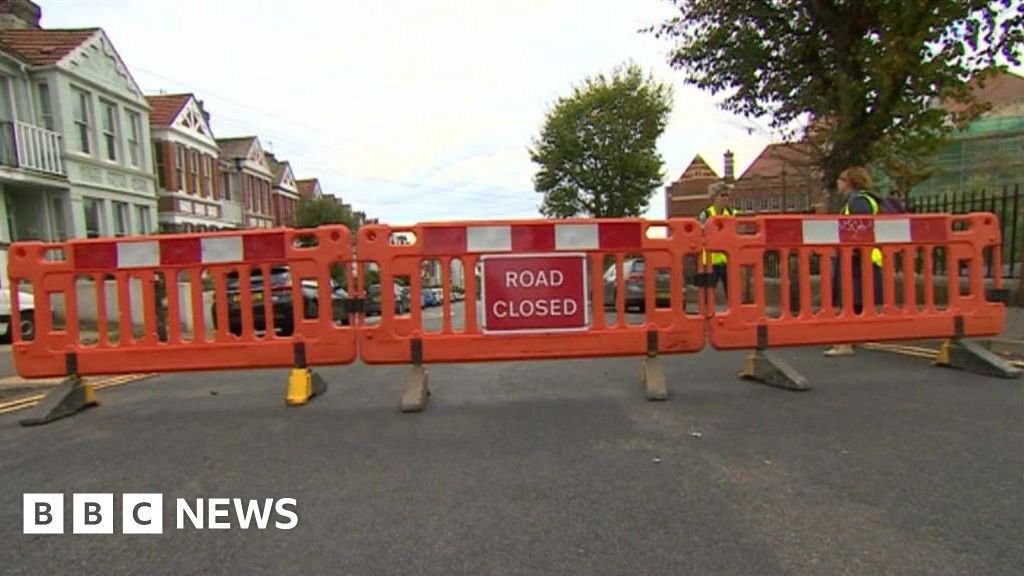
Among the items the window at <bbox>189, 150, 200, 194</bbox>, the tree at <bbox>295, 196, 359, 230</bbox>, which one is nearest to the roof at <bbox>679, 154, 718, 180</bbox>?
the tree at <bbox>295, 196, 359, 230</bbox>

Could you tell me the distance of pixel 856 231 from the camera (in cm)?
514

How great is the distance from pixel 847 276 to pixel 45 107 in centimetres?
2110

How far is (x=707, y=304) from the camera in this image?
16.1 feet

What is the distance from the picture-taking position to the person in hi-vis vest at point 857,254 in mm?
5617

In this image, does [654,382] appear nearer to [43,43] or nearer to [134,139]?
[43,43]

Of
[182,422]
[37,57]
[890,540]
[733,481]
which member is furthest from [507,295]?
[37,57]

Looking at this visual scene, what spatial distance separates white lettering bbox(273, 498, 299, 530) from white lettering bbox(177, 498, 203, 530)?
319mm

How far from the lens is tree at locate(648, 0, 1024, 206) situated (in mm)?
7668

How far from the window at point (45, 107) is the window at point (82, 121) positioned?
0.78 m

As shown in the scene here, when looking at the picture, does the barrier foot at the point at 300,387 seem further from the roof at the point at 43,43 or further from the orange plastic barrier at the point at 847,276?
the roof at the point at 43,43

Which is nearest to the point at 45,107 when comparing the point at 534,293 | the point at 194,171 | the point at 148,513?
the point at 194,171

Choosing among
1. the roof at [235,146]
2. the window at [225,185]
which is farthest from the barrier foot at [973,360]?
the roof at [235,146]

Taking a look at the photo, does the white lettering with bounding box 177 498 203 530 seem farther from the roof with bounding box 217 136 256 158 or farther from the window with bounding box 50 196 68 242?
the roof with bounding box 217 136 256 158

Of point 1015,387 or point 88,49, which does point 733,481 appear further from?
point 88,49
